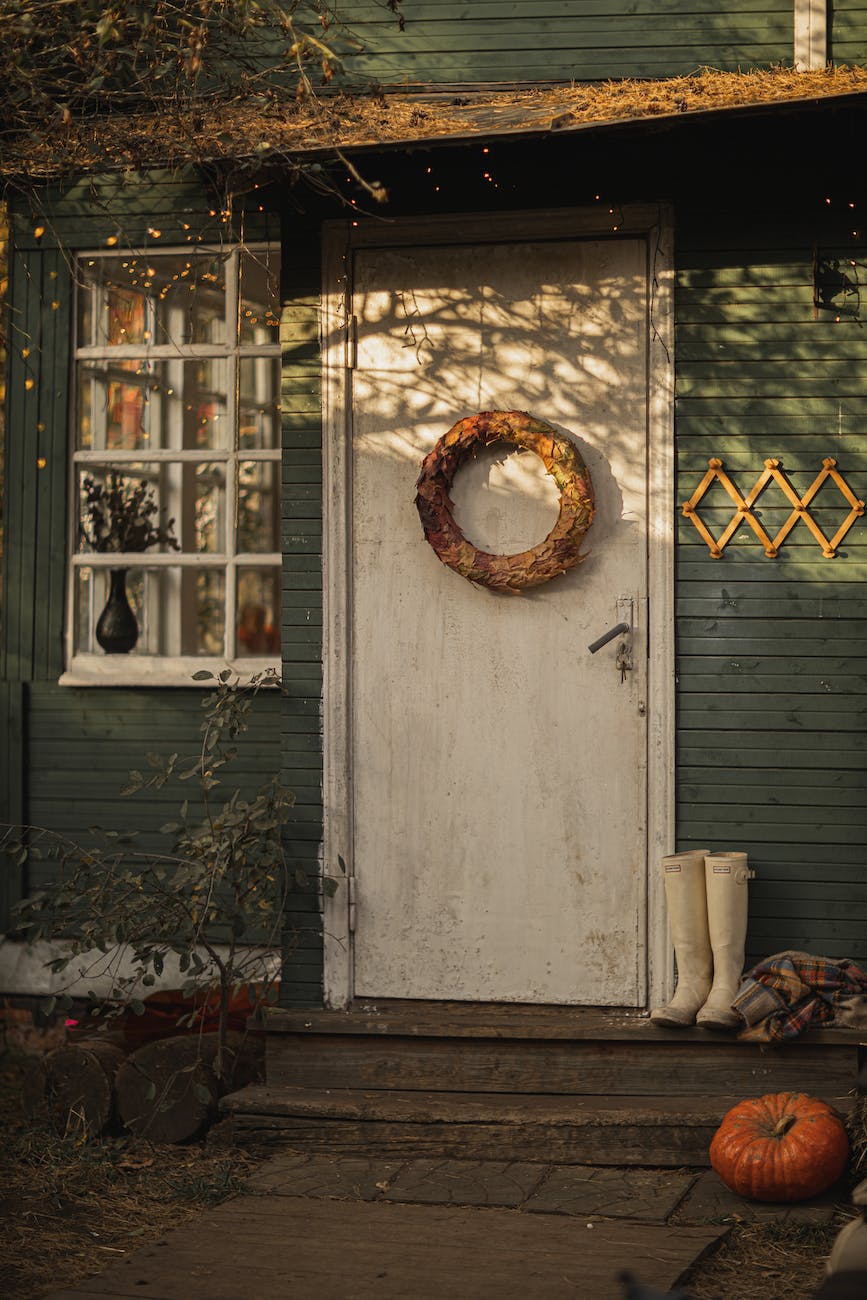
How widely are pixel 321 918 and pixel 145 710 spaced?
4.82 feet

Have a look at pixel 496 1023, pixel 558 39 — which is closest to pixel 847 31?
pixel 558 39

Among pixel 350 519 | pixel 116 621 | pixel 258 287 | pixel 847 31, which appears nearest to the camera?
pixel 350 519

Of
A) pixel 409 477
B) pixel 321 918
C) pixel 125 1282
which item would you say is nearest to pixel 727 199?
pixel 409 477

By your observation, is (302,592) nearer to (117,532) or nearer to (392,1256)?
(117,532)

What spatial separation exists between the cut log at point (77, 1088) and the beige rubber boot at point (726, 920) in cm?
213

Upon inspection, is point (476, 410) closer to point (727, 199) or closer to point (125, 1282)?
point (727, 199)

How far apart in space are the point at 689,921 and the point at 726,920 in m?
0.13

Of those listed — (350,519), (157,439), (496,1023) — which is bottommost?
(496,1023)

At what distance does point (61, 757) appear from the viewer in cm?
658

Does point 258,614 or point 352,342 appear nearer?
point 352,342

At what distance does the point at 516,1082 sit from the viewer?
513cm

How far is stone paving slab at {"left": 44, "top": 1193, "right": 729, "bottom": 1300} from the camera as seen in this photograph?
389 centimetres

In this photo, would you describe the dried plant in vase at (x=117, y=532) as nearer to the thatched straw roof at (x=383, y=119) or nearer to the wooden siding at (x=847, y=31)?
the thatched straw roof at (x=383, y=119)

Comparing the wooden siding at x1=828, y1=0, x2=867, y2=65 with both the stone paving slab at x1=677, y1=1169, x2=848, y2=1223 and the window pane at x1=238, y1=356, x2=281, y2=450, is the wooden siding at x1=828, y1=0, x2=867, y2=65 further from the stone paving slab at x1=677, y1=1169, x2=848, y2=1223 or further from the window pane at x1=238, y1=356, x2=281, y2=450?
the window pane at x1=238, y1=356, x2=281, y2=450
